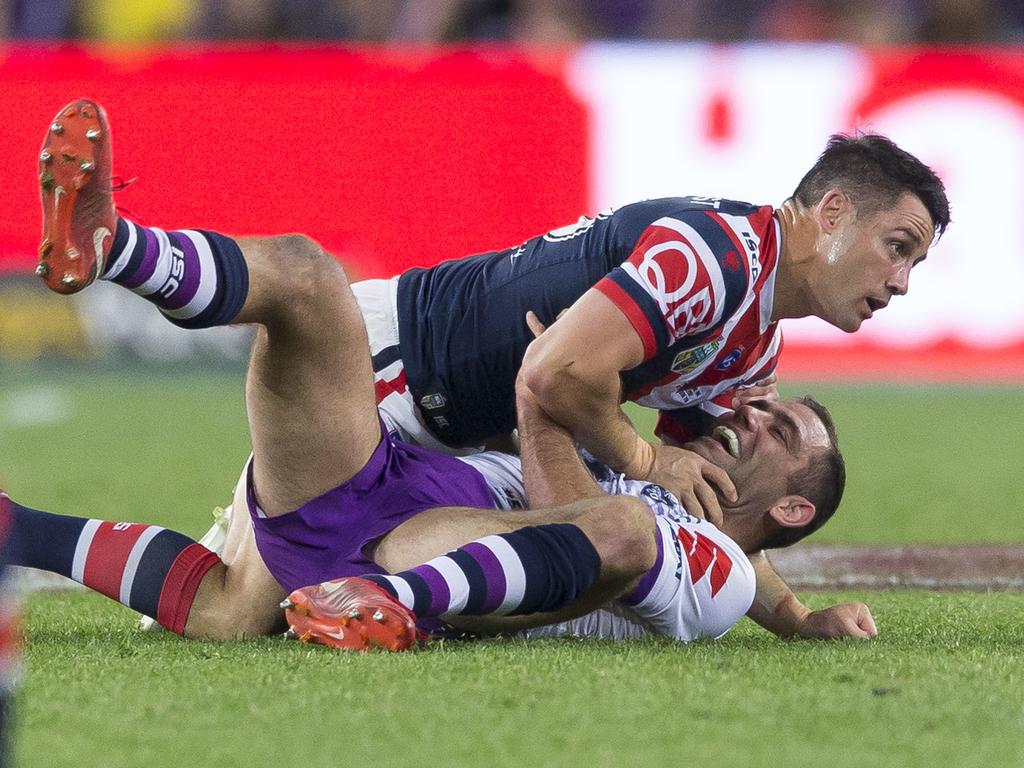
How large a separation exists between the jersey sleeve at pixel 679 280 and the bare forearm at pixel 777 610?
27.1 inches

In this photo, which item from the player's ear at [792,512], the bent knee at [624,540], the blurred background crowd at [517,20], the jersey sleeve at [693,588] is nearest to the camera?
the bent knee at [624,540]

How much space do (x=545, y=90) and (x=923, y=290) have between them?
9.98ft

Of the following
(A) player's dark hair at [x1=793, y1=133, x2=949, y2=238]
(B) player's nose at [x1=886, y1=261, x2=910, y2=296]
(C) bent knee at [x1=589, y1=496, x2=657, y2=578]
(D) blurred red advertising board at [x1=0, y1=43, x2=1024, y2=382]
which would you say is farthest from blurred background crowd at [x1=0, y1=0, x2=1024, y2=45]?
(C) bent knee at [x1=589, y1=496, x2=657, y2=578]

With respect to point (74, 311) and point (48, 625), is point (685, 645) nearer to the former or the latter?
point (48, 625)

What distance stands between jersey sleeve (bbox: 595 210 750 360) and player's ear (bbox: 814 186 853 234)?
31 centimetres

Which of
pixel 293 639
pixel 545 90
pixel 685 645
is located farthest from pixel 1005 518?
pixel 545 90

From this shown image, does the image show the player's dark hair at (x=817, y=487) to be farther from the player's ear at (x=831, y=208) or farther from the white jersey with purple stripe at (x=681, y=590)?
the player's ear at (x=831, y=208)

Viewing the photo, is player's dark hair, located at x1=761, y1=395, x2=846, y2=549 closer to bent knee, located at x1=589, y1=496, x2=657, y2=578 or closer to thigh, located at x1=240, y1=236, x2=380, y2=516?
bent knee, located at x1=589, y1=496, x2=657, y2=578

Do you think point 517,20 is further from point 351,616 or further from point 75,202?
point 351,616

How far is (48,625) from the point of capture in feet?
14.2

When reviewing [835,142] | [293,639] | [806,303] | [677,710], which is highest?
[835,142]

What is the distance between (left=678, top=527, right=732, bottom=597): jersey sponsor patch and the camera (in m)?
4.05

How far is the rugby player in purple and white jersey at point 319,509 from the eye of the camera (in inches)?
145

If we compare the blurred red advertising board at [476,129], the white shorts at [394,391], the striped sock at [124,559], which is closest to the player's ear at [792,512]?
the white shorts at [394,391]
